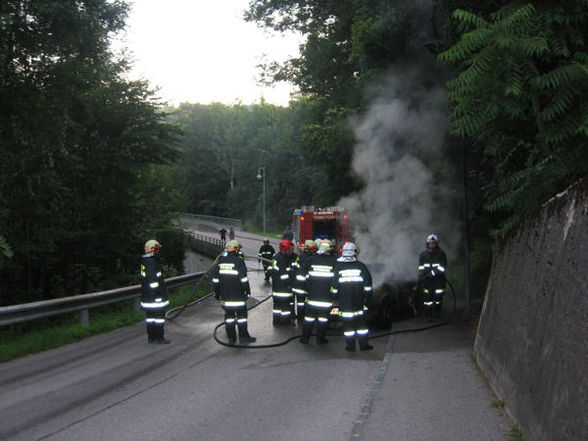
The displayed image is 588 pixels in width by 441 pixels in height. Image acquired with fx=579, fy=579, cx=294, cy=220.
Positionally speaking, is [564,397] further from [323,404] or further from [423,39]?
[423,39]

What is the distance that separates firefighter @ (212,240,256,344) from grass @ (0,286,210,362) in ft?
9.74

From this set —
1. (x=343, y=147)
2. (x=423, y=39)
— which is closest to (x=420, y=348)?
(x=423, y=39)

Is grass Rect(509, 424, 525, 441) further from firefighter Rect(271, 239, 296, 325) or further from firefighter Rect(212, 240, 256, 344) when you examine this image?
firefighter Rect(271, 239, 296, 325)

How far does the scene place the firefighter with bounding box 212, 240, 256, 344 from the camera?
9.88 metres

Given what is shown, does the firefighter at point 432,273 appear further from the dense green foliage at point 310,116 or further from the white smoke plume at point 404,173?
the white smoke plume at point 404,173

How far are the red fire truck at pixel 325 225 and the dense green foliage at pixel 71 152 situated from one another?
5.87 m

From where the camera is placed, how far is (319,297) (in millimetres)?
9586

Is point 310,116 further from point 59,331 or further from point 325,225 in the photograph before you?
point 59,331

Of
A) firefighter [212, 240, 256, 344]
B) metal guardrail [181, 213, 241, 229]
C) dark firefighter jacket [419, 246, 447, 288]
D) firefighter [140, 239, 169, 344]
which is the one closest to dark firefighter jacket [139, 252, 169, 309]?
firefighter [140, 239, 169, 344]

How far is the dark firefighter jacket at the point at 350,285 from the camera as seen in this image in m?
9.07

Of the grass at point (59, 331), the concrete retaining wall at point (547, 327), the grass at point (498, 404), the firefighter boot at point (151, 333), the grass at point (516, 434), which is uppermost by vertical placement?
the concrete retaining wall at point (547, 327)

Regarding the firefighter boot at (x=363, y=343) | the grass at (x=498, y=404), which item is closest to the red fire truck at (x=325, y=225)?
the firefighter boot at (x=363, y=343)

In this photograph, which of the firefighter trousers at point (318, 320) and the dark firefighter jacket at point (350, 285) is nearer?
the dark firefighter jacket at point (350, 285)

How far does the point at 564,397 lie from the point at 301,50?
27279mm
